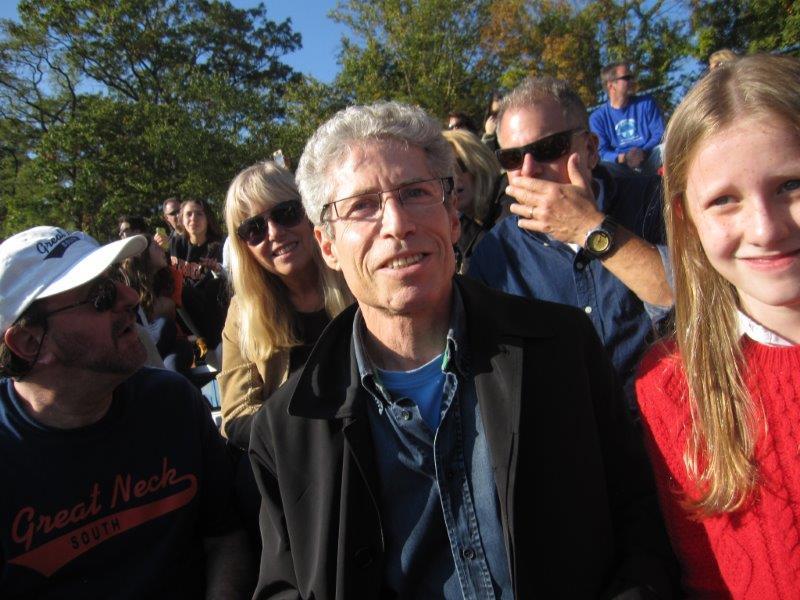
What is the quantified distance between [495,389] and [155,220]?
24.0 m

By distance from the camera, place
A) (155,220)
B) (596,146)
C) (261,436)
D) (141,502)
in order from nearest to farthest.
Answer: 1. (261,436)
2. (141,502)
3. (596,146)
4. (155,220)

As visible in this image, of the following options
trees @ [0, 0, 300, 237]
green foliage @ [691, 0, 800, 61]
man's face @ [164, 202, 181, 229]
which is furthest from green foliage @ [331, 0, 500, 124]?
man's face @ [164, 202, 181, 229]

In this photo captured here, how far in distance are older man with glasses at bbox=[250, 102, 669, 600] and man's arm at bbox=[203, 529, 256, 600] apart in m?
0.36

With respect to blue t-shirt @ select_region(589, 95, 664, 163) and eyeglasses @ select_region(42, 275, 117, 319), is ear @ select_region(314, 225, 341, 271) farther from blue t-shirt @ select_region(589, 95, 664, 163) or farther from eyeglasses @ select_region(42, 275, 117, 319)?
blue t-shirt @ select_region(589, 95, 664, 163)

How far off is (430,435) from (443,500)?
18cm

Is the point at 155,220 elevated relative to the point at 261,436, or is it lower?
elevated

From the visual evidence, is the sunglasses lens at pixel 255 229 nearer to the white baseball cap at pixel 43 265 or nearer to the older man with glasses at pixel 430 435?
the white baseball cap at pixel 43 265

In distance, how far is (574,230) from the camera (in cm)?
210

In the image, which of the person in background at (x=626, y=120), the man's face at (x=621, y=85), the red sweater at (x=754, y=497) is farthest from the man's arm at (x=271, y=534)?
the man's face at (x=621, y=85)

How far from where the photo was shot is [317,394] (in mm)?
1700

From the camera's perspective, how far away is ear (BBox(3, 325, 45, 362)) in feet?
6.56

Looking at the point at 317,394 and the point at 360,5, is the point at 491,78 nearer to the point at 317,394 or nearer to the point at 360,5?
the point at 360,5

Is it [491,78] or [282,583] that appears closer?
[282,583]

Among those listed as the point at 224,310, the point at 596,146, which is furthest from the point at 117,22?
the point at 596,146
